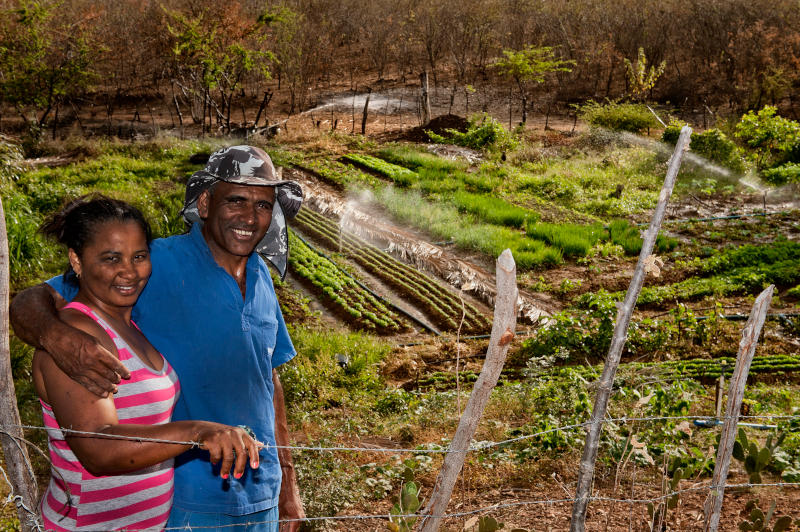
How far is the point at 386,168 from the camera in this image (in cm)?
1273

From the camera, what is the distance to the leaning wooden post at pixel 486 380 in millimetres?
1749

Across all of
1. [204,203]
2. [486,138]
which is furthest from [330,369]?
[486,138]

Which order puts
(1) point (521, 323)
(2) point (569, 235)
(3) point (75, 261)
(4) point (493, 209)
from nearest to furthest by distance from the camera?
1. (3) point (75, 261)
2. (1) point (521, 323)
3. (2) point (569, 235)
4. (4) point (493, 209)

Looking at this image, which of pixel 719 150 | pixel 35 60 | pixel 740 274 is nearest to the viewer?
pixel 740 274

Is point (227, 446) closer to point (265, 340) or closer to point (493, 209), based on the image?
point (265, 340)

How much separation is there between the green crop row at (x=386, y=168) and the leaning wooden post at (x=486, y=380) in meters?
10.1

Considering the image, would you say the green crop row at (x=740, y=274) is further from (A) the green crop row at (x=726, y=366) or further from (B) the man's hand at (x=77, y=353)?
(B) the man's hand at (x=77, y=353)

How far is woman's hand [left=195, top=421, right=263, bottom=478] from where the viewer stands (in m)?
1.29

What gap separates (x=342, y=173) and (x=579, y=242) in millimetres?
5113

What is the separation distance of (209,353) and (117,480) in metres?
0.40

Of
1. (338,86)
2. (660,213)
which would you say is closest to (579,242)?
(660,213)

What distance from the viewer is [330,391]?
5.55m

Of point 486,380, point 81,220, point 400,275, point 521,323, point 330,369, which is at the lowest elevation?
point 521,323

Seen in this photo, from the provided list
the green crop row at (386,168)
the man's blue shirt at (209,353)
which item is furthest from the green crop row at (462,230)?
the man's blue shirt at (209,353)
